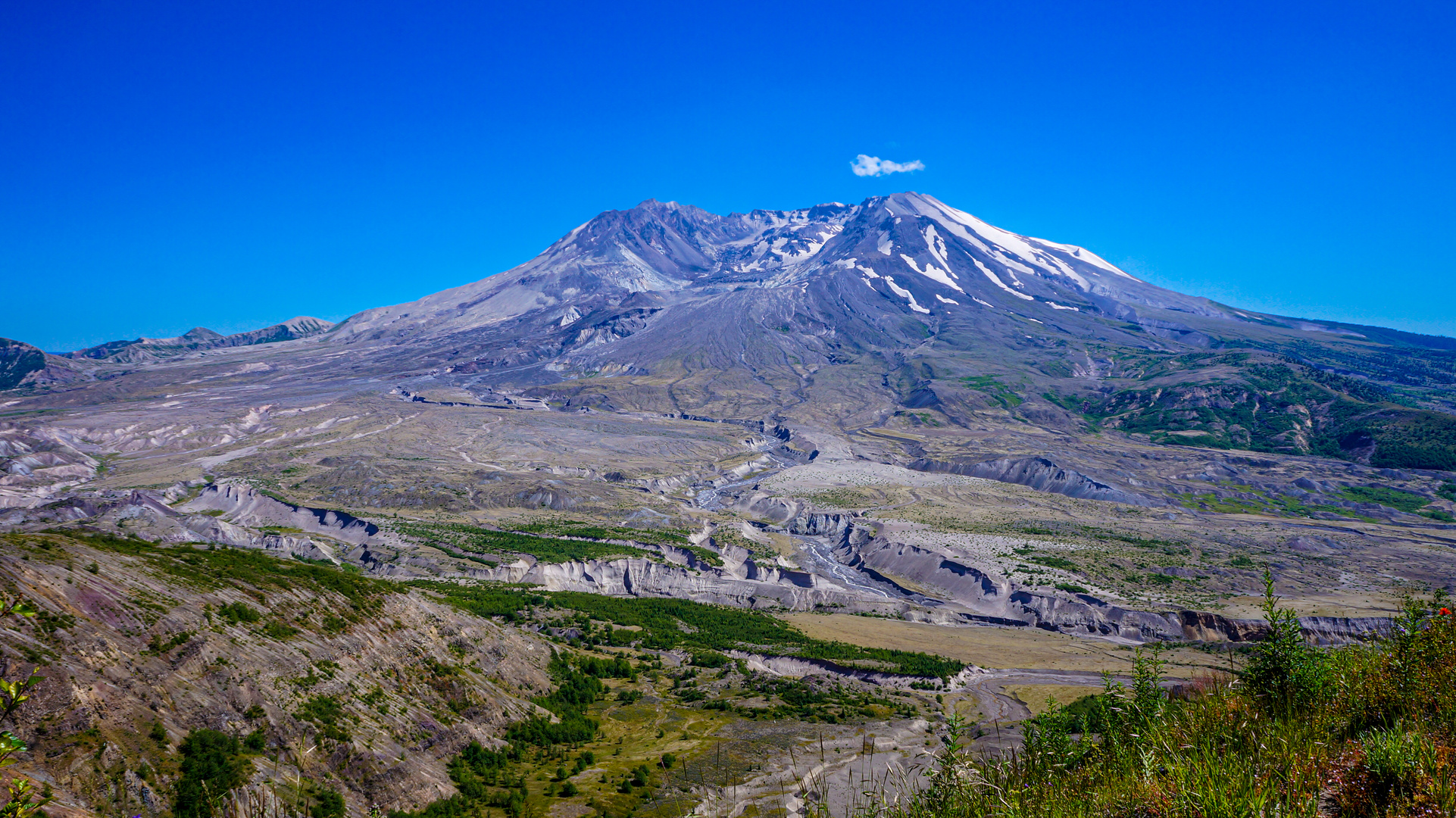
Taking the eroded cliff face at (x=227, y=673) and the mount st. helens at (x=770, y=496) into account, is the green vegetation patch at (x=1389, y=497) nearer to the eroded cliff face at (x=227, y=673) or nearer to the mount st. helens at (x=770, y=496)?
the mount st. helens at (x=770, y=496)

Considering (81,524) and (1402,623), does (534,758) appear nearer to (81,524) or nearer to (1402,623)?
(1402,623)

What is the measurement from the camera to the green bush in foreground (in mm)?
4059

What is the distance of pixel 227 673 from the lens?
1953 centimetres

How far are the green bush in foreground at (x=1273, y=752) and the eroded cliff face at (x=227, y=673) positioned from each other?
14.7 meters

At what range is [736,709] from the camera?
3284 cm

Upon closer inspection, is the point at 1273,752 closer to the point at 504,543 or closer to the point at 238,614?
the point at 238,614

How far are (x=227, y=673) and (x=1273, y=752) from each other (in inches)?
924

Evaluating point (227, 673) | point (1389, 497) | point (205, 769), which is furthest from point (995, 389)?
point (205, 769)

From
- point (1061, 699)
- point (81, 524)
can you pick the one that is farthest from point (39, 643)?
point (81, 524)

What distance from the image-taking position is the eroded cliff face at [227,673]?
15.2m

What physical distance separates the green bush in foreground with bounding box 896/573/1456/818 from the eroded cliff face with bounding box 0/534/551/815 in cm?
1465

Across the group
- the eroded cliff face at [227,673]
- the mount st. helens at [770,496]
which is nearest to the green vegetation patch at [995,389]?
the mount st. helens at [770,496]

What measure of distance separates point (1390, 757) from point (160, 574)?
27.8m

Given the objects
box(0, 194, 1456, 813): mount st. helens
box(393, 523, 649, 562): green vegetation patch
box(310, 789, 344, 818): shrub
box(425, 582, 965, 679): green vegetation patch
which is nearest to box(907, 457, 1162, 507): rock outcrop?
box(0, 194, 1456, 813): mount st. helens
